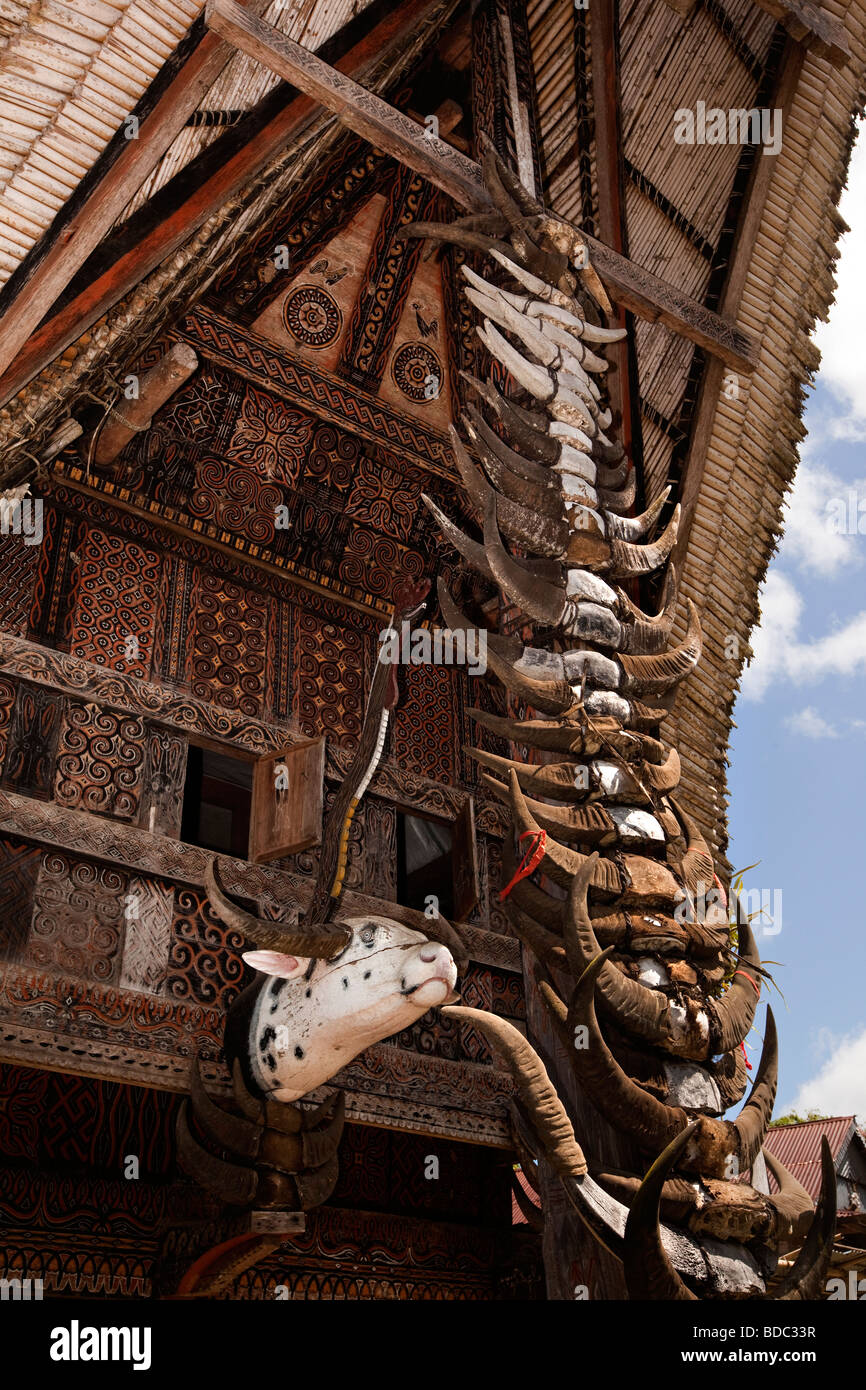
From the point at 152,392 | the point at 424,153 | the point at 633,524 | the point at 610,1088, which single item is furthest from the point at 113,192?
the point at 610,1088

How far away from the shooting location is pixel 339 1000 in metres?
5.09

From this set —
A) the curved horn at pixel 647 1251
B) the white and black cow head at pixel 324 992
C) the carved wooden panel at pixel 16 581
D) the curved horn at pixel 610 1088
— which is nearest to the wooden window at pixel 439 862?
the white and black cow head at pixel 324 992

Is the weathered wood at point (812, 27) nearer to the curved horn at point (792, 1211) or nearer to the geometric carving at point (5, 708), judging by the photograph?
the geometric carving at point (5, 708)

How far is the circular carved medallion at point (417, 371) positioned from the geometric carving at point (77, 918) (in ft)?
13.3

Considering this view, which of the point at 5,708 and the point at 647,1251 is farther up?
the point at 5,708

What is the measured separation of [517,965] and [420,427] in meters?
3.59

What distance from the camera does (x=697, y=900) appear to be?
3.78 metres

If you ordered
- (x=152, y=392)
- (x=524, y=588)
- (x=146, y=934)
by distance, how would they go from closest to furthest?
(x=524, y=588) < (x=146, y=934) < (x=152, y=392)

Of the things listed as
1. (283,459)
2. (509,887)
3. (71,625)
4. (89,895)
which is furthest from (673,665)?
(283,459)

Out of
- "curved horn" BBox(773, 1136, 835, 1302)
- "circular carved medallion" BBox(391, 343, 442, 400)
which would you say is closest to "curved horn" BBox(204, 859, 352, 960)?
"curved horn" BBox(773, 1136, 835, 1302)

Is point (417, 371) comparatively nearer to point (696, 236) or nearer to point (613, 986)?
point (696, 236)

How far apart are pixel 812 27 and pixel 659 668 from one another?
12.8ft

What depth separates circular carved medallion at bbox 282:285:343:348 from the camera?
7879mm
